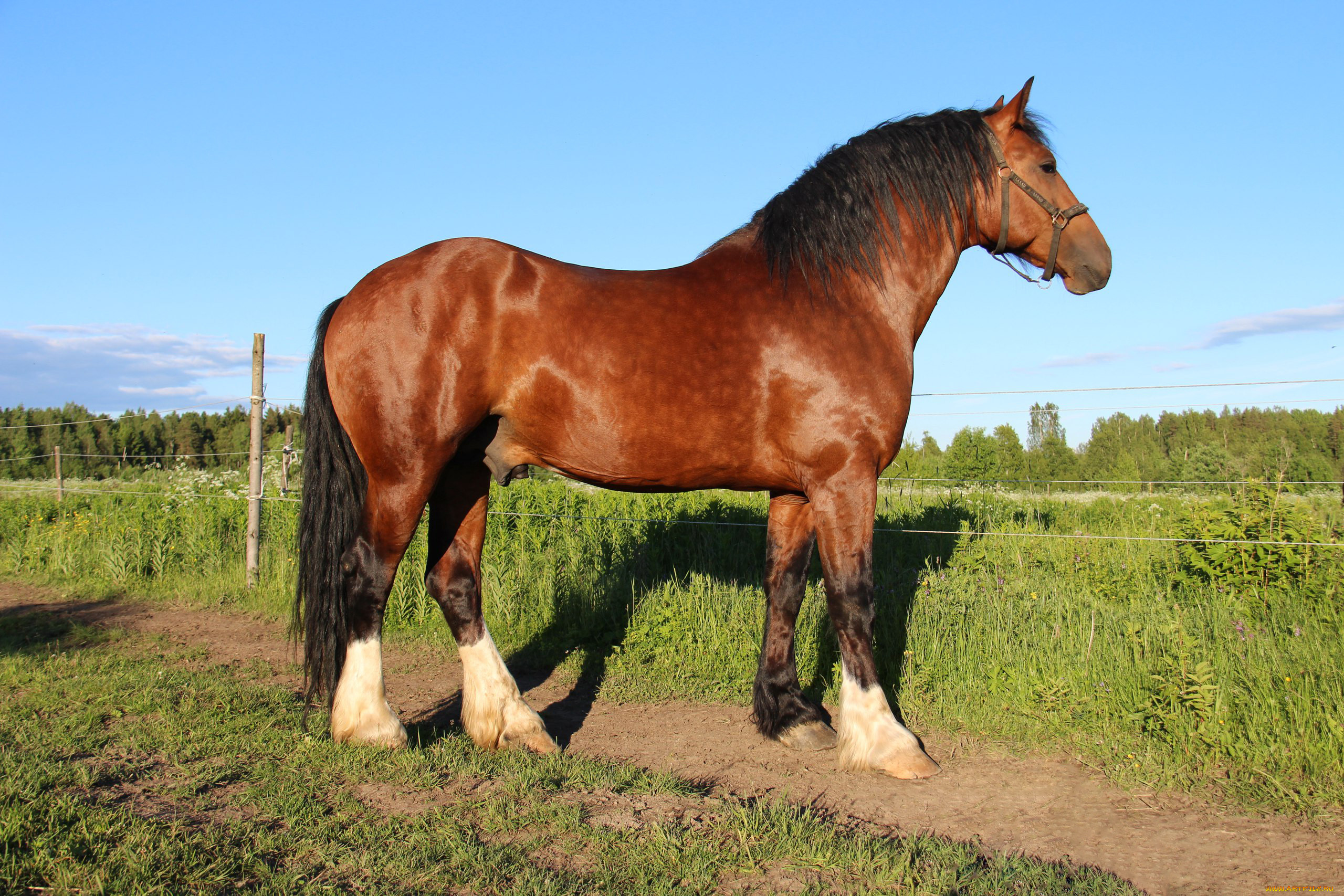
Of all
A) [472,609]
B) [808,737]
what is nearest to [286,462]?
[472,609]

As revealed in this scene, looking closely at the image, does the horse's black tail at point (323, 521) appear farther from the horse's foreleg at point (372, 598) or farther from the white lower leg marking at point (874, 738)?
the white lower leg marking at point (874, 738)

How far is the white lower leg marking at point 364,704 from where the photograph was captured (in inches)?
134

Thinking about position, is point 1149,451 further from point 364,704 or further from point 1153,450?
point 364,704

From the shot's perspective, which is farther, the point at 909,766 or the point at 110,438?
the point at 110,438

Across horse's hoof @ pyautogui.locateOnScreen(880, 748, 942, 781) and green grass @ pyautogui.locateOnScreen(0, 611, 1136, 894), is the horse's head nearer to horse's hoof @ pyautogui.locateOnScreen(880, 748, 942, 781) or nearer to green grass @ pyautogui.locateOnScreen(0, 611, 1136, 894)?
horse's hoof @ pyautogui.locateOnScreen(880, 748, 942, 781)

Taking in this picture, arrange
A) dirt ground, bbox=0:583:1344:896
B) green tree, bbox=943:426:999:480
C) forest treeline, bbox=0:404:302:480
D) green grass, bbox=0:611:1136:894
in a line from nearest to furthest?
1. green grass, bbox=0:611:1136:894
2. dirt ground, bbox=0:583:1344:896
3. green tree, bbox=943:426:999:480
4. forest treeline, bbox=0:404:302:480

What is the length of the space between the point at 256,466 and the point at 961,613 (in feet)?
21.6

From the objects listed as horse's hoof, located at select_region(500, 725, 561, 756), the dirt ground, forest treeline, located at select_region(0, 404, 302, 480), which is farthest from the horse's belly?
forest treeline, located at select_region(0, 404, 302, 480)

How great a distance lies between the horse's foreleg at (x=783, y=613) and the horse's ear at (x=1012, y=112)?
2.05 metres

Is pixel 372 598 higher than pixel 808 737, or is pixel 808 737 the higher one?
pixel 372 598

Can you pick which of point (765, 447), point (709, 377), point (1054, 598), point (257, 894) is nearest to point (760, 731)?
point (765, 447)

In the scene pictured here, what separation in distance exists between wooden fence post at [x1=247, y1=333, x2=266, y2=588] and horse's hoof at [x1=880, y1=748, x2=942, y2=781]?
637 centimetres

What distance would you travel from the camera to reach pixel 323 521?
3.87m

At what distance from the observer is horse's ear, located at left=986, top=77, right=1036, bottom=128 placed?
3.73 meters
